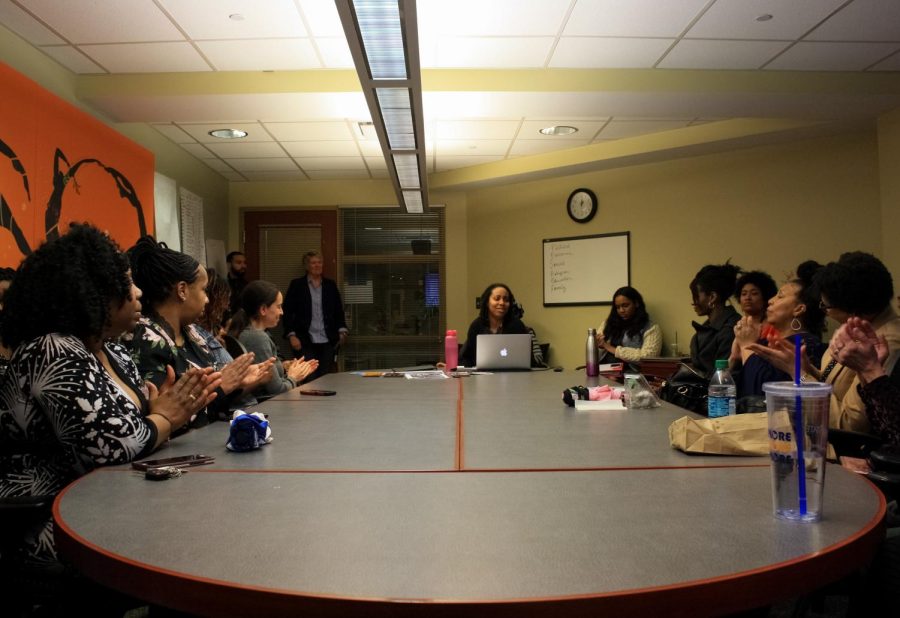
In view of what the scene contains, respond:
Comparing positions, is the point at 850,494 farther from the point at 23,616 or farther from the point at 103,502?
the point at 23,616

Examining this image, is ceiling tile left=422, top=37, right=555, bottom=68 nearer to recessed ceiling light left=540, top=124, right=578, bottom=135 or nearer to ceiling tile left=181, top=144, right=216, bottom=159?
recessed ceiling light left=540, top=124, right=578, bottom=135

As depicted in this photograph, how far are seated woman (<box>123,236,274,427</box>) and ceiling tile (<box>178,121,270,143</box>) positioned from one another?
8.91 ft

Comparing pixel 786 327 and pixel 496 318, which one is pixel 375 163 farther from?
pixel 786 327

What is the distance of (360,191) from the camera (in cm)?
722

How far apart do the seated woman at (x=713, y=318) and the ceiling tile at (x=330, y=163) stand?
328 centimetres

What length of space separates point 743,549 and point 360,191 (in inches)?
262

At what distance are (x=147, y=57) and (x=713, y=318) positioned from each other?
3821 mm

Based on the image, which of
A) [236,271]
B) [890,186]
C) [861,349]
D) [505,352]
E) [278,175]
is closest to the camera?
[861,349]

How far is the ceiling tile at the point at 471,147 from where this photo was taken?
560 centimetres

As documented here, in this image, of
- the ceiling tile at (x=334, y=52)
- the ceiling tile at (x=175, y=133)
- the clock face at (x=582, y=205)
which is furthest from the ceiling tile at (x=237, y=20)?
the clock face at (x=582, y=205)

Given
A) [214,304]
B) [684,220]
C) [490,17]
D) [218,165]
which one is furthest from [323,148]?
[684,220]

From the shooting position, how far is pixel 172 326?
2570 mm

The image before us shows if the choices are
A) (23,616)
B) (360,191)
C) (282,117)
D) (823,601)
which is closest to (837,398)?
(823,601)

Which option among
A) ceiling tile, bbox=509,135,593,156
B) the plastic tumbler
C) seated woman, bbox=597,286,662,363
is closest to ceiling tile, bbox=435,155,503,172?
ceiling tile, bbox=509,135,593,156
